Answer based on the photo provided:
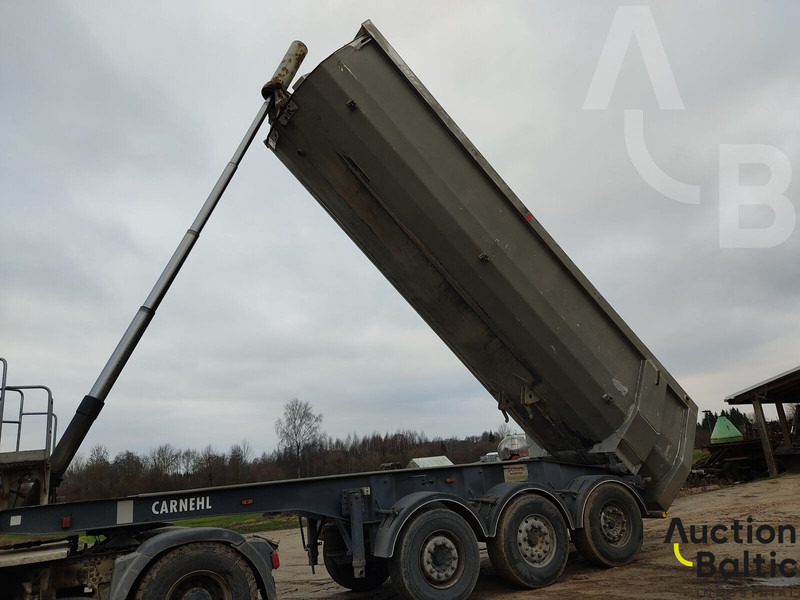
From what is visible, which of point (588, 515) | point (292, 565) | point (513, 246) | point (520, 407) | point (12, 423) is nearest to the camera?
point (12, 423)

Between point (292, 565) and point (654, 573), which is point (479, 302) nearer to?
point (654, 573)

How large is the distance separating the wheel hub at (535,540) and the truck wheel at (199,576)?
308cm

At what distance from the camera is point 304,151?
6.43 meters

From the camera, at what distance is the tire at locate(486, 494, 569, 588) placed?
635 cm

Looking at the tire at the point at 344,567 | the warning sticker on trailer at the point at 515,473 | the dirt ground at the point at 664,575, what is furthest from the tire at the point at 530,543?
the tire at the point at 344,567

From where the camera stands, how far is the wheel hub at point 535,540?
6492mm

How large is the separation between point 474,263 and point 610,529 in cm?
388

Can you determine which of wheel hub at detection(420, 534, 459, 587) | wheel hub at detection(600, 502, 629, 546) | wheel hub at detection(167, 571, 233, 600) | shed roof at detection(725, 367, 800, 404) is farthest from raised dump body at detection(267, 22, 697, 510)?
shed roof at detection(725, 367, 800, 404)

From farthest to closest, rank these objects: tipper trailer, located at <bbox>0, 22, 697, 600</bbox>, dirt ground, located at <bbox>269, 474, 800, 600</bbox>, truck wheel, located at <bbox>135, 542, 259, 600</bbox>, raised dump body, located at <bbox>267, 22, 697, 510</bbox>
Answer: raised dump body, located at <bbox>267, 22, 697, 510</bbox> → dirt ground, located at <bbox>269, 474, 800, 600</bbox> → tipper trailer, located at <bbox>0, 22, 697, 600</bbox> → truck wheel, located at <bbox>135, 542, 259, 600</bbox>

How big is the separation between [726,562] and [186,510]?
611 centimetres

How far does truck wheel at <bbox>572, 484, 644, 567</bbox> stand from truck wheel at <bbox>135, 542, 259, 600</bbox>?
4.13 metres

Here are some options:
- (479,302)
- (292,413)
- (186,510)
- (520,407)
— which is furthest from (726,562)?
(292,413)

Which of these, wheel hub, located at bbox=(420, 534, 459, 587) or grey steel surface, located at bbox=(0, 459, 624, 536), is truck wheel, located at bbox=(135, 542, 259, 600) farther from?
wheel hub, located at bbox=(420, 534, 459, 587)

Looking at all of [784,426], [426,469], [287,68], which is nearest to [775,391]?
[784,426]
